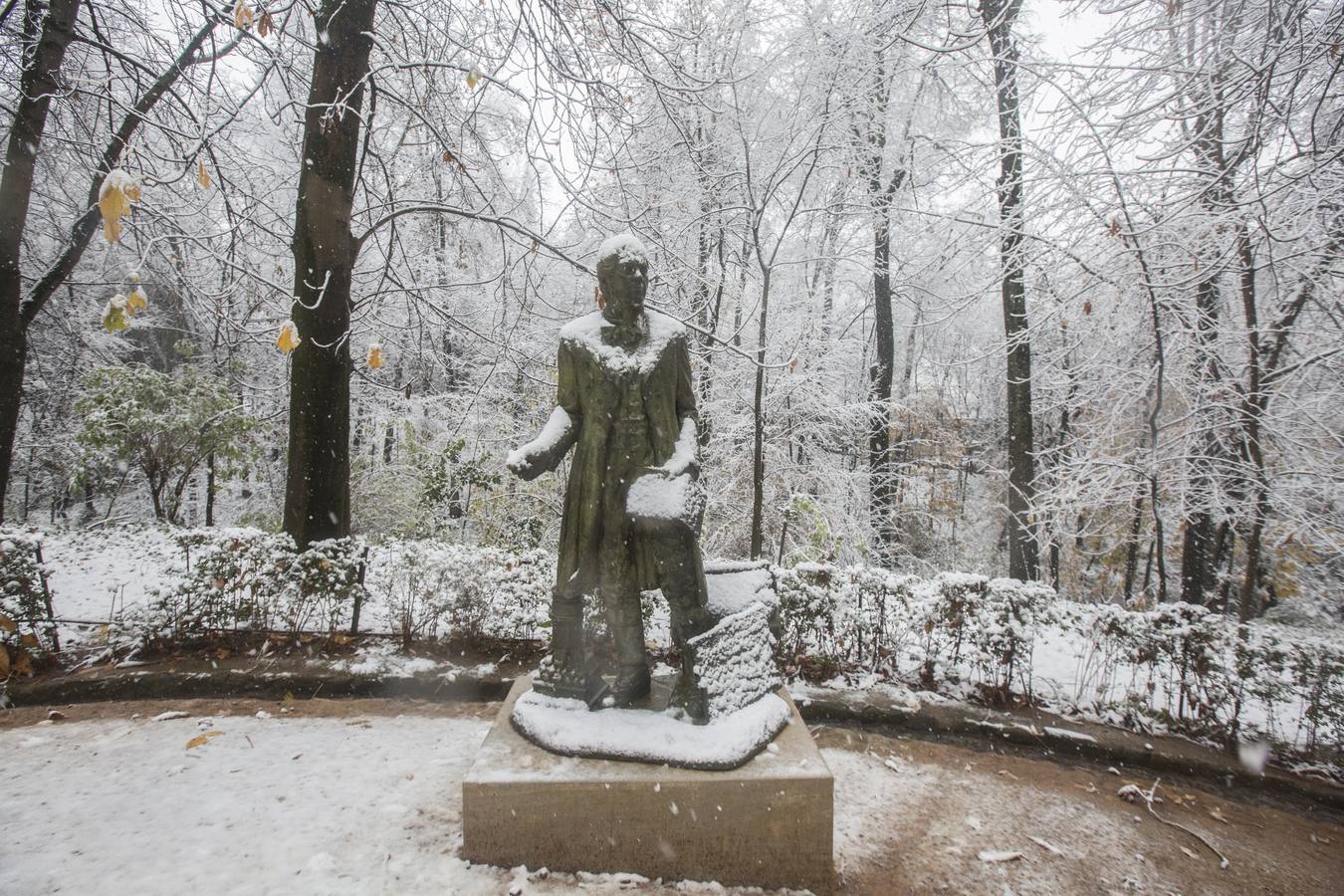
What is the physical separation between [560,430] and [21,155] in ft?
18.9

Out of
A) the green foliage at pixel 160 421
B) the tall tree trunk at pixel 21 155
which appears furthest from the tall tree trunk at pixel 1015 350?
the green foliage at pixel 160 421

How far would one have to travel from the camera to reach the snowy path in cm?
232

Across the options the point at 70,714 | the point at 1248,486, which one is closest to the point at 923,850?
the point at 70,714

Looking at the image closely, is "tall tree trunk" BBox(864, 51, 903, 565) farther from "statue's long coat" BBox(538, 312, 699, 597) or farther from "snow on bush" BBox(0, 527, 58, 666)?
"snow on bush" BBox(0, 527, 58, 666)


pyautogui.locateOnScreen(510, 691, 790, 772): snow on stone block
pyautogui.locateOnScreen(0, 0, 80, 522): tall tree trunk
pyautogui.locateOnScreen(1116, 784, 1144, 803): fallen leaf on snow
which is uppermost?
pyautogui.locateOnScreen(0, 0, 80, 522): tall tree trunk

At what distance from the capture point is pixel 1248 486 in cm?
565

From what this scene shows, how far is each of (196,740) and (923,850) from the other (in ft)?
12.4

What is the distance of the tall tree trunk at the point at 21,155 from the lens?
4.91 m

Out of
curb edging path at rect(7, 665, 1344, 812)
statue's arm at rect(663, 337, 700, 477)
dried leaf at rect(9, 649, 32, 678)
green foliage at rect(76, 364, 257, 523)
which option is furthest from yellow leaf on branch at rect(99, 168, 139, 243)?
green foliage at rect(76, 364, 257, 523)

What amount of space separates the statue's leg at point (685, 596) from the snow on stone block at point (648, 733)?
118mm

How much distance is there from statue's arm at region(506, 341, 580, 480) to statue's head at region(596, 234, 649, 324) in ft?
1.04

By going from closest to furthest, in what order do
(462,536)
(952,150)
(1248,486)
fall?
(1248,486), (952,150), (462,536)

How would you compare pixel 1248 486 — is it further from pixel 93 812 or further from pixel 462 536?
pixel 462 536

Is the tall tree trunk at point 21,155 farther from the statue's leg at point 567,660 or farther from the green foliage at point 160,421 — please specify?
the statue's leg at point 567,660
